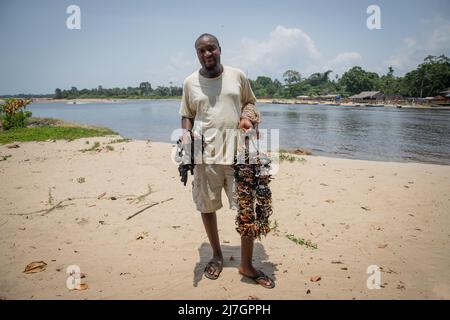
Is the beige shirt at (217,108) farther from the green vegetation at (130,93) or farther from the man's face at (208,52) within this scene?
the green vegetation at (130,93)

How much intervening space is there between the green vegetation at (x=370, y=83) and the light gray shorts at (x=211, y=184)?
7143cm

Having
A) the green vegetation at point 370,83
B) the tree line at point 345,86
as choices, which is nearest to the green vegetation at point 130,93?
the tree line at point 345,86

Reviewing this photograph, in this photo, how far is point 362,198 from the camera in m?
5.30

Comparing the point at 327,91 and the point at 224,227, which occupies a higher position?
the point at 327,91

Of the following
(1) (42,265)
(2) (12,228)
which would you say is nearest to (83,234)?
(1) (42,265)

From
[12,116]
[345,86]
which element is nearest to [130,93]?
[345,86]

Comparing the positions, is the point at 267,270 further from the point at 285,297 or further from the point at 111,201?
the point at 111,201

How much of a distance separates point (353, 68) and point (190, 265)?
102177 millimetres

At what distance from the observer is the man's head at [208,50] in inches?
104

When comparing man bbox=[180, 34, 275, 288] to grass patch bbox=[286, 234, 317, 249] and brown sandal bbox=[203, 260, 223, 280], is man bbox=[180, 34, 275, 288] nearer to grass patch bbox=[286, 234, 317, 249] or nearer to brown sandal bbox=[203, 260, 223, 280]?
brown sandal bbox=[203, 260, 223, 280]

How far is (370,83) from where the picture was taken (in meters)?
83.9

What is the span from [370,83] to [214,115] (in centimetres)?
9412

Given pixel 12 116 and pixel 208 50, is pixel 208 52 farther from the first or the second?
pixel 12 116

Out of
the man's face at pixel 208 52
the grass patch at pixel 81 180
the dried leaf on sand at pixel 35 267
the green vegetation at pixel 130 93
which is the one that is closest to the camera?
the man's face at pixel 208 52
